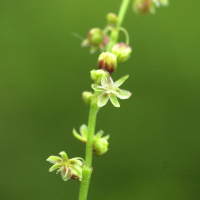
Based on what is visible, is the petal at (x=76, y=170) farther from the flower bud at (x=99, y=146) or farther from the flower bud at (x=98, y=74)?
the flower bud at (x=98, y=74)

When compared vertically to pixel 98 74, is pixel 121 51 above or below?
above

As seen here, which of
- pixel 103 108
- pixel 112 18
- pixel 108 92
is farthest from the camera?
pixel 103 108

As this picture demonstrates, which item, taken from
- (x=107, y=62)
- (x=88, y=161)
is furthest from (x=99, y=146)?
(x=107, y=62)

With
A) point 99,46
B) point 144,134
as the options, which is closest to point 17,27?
point 144,134

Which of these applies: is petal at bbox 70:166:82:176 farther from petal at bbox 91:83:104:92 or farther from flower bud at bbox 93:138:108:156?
petal at bbox 91:83:104:92

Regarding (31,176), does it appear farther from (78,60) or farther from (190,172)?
(190,172)

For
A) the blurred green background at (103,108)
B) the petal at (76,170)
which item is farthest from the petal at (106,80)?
the blurred green background at (103,108)

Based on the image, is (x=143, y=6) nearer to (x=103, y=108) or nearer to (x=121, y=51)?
(x=121, y=51)

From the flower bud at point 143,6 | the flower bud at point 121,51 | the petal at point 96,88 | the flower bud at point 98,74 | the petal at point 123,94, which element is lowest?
the petal at point 123,94

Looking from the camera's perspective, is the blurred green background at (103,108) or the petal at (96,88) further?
the blurred green background at (103,108)
